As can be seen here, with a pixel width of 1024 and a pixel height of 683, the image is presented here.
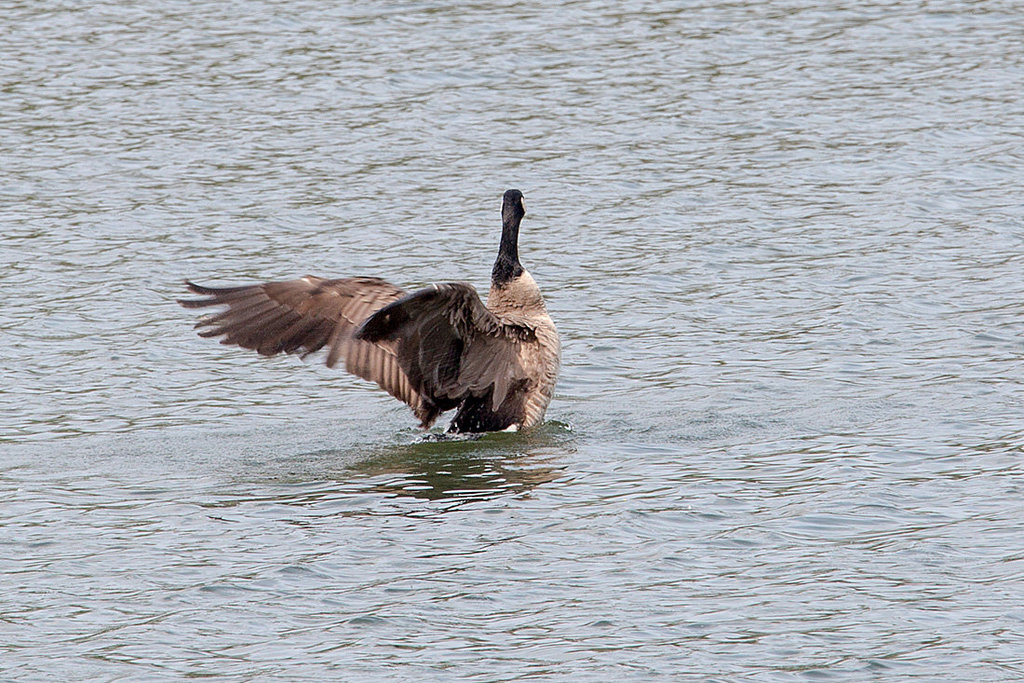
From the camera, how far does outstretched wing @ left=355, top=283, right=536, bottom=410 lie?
9.77 m

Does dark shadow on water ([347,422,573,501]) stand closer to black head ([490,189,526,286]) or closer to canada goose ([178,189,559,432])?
canada goose ([178,189,559,432])

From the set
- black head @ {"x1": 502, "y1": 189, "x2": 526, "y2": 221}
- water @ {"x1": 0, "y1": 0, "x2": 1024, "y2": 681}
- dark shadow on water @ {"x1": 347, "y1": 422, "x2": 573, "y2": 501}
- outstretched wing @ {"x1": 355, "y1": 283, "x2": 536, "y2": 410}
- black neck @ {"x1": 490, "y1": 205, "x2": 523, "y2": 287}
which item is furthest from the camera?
black head @ {"x1": 502, "y1": 189, "x2": 526, "y2": 221}

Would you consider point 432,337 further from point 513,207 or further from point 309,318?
point 513,207

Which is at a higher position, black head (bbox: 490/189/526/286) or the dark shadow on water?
black head (bbox: 490/189/526/286)

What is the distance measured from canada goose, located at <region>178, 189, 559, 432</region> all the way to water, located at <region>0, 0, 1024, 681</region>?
0.29m

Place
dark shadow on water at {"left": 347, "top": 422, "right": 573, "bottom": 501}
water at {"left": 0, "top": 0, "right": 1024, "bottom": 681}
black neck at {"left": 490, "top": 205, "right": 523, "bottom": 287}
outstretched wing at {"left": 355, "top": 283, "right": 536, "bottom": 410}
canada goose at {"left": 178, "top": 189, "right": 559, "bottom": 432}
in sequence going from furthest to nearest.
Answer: black neck at {"left": 490, "top": 205, "right": 523, "bottom": 287} → canada goose at {"left": 178, "top": 189, "right": 559, "bottom": 432} → dark shadow on water at {"left": 347, "top": 422, "right": 573, "bottom": 501} → outstretched wing at {"left": 355, "top": 283, "right": 536, "bottom": 410} → water at {"left": 0, "top": 0, "right": 1024, "bottom": 681}

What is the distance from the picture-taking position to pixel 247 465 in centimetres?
1099

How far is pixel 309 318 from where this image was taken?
1101 centimetres

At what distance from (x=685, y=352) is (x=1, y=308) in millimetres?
5583

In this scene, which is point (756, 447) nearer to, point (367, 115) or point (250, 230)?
point (250, 230)

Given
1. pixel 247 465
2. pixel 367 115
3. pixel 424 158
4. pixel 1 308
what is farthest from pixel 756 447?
pixel 367 115

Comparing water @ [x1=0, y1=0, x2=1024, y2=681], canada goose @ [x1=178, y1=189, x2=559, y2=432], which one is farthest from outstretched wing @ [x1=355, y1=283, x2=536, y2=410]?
water @ [x1=0, y1=0, x2=1024, y2=681]

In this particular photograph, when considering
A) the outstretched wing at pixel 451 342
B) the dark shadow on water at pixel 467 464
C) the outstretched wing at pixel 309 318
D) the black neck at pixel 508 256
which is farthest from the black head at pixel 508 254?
the dark shadow on water at pixel 467 464

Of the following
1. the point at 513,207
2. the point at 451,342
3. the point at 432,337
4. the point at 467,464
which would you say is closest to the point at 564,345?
the point at 513,207
